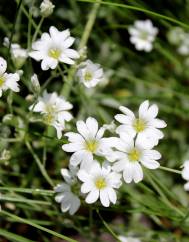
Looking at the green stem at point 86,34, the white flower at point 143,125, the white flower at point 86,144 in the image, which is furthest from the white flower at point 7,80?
the green stem at point 86,34

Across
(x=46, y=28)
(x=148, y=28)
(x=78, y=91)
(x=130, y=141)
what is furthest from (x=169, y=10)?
(x=130, y=141)

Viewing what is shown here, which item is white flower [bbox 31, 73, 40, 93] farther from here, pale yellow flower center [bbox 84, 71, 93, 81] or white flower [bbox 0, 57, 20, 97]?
pale yellow flower center [bbox 84, 71, 93, 81]

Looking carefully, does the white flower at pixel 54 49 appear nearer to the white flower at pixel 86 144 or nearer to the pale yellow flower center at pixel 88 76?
the pale yellow flower center at pixel 88 76

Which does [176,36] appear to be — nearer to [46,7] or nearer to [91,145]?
[46,7]

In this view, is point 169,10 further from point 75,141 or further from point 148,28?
point 75,141

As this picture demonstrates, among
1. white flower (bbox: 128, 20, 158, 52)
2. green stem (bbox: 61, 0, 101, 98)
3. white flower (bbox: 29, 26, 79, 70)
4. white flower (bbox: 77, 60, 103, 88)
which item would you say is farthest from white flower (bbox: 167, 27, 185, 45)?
white flower (bbox: 29, 26, 79, 70)

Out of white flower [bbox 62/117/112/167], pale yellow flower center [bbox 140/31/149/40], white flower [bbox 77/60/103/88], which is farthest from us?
pale yellow flower center [bbox 140/31/149/40]
